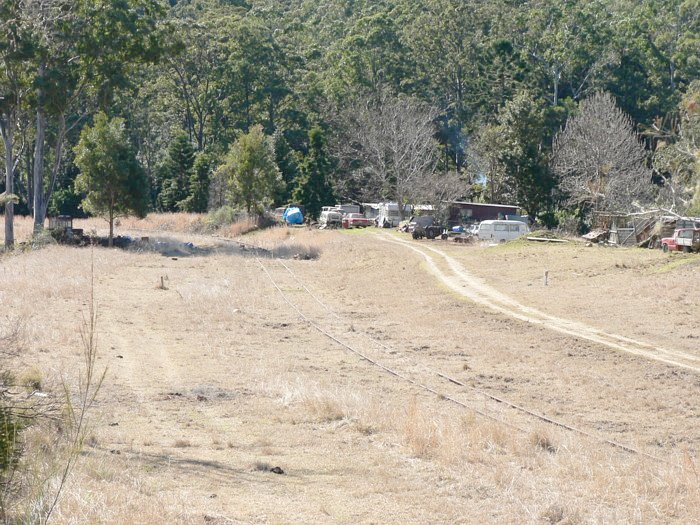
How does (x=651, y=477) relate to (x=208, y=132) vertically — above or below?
below

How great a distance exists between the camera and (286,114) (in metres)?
103

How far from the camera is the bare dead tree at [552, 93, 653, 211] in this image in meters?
65.6

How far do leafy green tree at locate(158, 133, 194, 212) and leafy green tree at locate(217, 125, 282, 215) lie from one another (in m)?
16.2

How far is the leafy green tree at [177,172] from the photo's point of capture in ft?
305

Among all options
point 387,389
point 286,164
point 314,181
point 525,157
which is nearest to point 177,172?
point 286,164

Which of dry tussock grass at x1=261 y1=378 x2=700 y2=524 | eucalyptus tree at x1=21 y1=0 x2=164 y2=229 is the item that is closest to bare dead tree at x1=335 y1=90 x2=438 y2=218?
eucalyptus tree at x1=21 y1=0 x2=164 y2=229

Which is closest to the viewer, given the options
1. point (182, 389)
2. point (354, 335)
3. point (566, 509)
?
point (566, 509)

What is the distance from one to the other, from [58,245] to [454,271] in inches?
1002

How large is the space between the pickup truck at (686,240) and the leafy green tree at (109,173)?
32.9 metres

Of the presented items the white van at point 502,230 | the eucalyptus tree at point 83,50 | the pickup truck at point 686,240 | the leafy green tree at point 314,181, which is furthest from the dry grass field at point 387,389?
the leafy green tree at point 314,181

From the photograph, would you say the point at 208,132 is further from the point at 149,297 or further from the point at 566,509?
the point at 566,509

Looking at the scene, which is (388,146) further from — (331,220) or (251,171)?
(251,171)

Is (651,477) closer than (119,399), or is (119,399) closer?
(651,477)

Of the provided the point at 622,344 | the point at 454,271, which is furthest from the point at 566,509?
the point at 454,271
